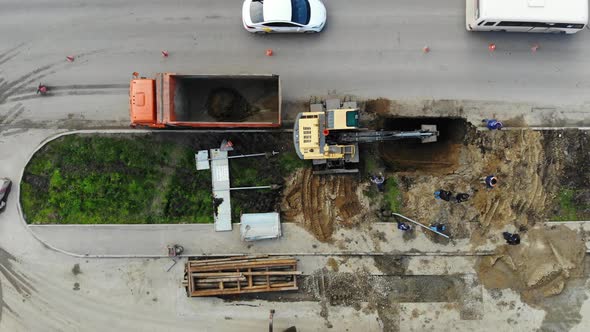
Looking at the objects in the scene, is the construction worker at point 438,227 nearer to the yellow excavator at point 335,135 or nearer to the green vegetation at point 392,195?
the green vegetation at point 392,195

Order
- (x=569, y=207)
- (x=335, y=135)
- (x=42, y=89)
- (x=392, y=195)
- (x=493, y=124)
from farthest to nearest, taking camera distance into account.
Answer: (x=42, y=89) < (x=392, y=195) < (x=569, y=207) < (x=493, y=124) < (x=335, y=135)

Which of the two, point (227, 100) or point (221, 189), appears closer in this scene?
point (221, 189)

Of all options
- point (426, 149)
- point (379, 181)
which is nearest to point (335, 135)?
point (379, 181)

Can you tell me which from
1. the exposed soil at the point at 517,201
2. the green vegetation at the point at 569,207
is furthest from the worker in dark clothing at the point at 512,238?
the green vegetation at the point at 569,207

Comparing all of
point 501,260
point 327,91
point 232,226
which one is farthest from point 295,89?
point 501,260

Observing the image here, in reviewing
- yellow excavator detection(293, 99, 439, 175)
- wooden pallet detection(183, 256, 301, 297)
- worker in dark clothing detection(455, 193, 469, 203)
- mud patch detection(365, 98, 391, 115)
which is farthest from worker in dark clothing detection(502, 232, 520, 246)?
wooden pallet detection(183, 256, 301, 297)

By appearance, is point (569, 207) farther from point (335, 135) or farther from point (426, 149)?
point (335, 135)
